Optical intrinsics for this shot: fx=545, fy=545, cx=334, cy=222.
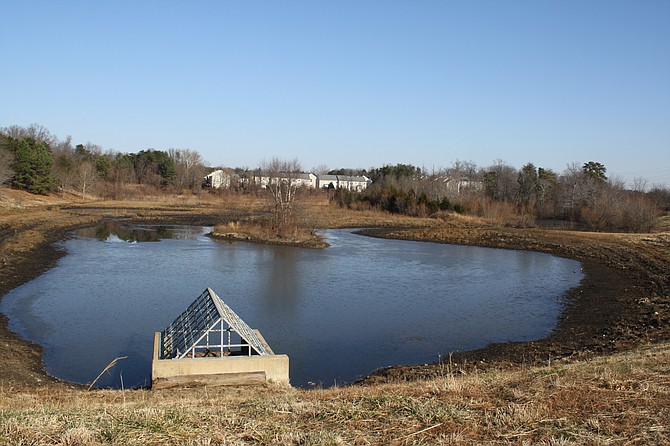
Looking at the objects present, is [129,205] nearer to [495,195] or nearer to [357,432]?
[495,195]

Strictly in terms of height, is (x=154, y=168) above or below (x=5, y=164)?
above

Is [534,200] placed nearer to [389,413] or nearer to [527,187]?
[527,187]

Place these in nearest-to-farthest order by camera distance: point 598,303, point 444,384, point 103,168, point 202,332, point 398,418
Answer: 1. point 398,418
2. point 444,384
3. point 202,332
4. point 598,303
5. point 103,168

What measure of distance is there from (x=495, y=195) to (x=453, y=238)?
37767 mm

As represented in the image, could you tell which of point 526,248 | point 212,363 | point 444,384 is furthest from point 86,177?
point 444,384

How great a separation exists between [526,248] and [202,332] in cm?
3425

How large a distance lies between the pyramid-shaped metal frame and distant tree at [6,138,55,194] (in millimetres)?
61507

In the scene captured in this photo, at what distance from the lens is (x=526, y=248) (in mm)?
40781

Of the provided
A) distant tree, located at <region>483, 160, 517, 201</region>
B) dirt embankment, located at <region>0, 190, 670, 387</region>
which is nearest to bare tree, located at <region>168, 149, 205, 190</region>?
dirt embankment, located at <region>0, 190, 670, 387</region>

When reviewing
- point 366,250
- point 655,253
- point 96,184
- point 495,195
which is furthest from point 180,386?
point 96,184

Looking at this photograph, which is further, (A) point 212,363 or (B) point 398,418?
(A) point 212,363

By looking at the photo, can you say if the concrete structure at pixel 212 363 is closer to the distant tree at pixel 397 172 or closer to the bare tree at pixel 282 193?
the bare tree at pixel 282 193

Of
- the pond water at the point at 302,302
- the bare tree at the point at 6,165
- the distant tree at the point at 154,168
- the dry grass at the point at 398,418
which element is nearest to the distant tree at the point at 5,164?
the bare tree at the point at 6,165

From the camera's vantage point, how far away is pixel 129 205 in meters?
72.2
